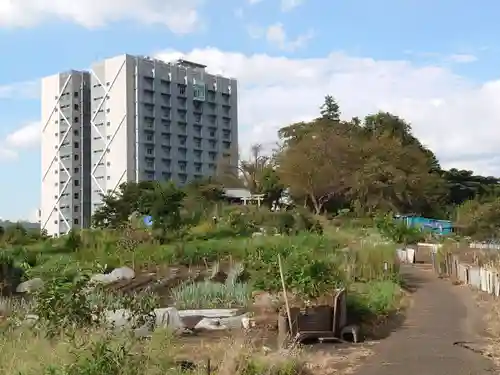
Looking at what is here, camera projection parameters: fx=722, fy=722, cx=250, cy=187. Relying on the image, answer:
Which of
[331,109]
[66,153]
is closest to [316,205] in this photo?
[331,109]

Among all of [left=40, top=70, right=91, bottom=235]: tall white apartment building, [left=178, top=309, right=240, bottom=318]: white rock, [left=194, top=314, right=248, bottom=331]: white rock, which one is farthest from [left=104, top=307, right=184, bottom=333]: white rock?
[left=40, top=70, right=91, bottom=235]: tall white apartment building

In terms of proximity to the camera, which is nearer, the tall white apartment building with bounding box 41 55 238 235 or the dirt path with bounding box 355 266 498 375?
the dirt path with bounding box 355 266 498 375

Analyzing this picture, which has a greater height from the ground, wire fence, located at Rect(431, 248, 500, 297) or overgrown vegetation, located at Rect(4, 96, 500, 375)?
overgrown vegetation, located at Rect(4, 96, 500, 375)

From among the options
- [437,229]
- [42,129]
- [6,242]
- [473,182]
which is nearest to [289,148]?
[437,229]

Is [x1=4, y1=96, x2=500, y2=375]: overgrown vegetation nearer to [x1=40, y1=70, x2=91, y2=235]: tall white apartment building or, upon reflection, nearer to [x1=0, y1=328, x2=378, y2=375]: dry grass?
[x1=0, y1=328, x2=378, y2=375]: dry grass

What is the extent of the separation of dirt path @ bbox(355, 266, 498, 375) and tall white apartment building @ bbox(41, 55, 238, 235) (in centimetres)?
7100

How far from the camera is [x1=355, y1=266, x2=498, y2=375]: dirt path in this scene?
8078 mm

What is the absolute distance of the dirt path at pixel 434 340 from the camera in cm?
808

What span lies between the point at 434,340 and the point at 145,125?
3258 inches

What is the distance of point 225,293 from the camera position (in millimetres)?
13234

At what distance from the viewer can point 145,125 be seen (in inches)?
3570

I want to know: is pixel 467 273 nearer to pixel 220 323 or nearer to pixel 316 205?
pixel 220 323

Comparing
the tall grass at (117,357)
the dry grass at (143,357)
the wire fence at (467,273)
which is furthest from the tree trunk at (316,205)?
the tall grass at (117,357)

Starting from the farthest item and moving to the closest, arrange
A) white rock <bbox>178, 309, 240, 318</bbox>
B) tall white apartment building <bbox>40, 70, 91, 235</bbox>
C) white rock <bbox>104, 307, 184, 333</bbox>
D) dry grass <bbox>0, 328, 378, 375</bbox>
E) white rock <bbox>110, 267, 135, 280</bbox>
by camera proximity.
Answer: tall white apartment building <bbox>40, 70, 91, 235</bbox>
white rock <bbox>110, 267, 135, 280</bbox>
white rock <bbox>178, 309, 240, 318</bbox>
white rock <bbox>104, 307, 184, 333</bbox>
dry grass <bbox>0, 328, 378, 375</bbox>
